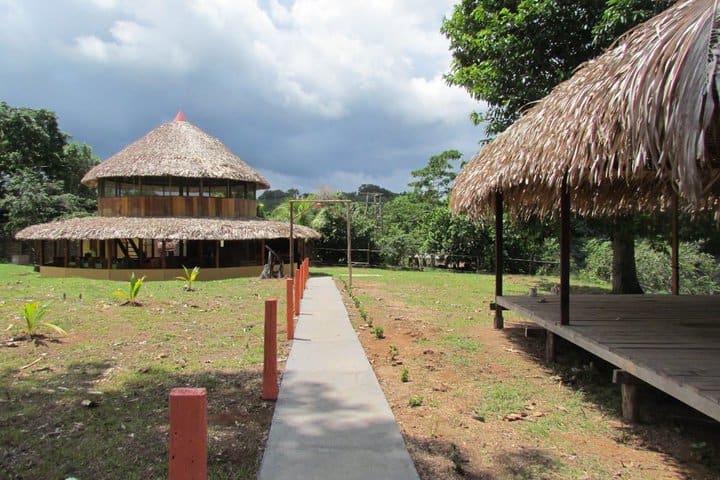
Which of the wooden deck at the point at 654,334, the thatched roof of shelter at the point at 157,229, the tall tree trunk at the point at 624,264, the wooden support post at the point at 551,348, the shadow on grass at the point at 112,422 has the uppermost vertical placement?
the thatched roof of shelter at the point at 157,229

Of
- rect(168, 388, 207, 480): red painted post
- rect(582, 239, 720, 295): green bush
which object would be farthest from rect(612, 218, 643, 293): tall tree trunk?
rect(168, 388, 207, 480): red painted post

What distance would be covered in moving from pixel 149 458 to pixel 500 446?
282 centimetres

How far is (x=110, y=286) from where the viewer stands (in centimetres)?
1686

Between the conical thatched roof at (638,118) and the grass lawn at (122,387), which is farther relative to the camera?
the grass lawn at (122,387)

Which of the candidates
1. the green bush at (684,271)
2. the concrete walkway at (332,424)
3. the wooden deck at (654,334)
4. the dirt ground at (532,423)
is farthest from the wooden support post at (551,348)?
the green bush at (684,271)

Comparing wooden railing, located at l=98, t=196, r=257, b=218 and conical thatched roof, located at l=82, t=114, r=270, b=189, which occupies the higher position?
conical thatched roof, located at l=82, t=114, r=270, b=189

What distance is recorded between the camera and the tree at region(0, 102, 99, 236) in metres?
30.2

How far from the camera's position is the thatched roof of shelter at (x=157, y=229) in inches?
812

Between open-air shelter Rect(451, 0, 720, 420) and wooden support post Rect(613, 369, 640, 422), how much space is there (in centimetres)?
1

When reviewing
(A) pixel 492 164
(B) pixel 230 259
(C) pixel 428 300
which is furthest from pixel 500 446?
(B) pixel 230 259

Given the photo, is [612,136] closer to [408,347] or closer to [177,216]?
[408,347]

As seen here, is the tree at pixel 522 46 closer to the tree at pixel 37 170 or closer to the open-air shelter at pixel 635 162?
the open-air shelter at pixel 635 162

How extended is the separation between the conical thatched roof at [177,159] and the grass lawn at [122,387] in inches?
486

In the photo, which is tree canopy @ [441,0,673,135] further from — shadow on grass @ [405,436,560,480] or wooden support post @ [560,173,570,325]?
shadow on grass @ [405,436,560,480]
